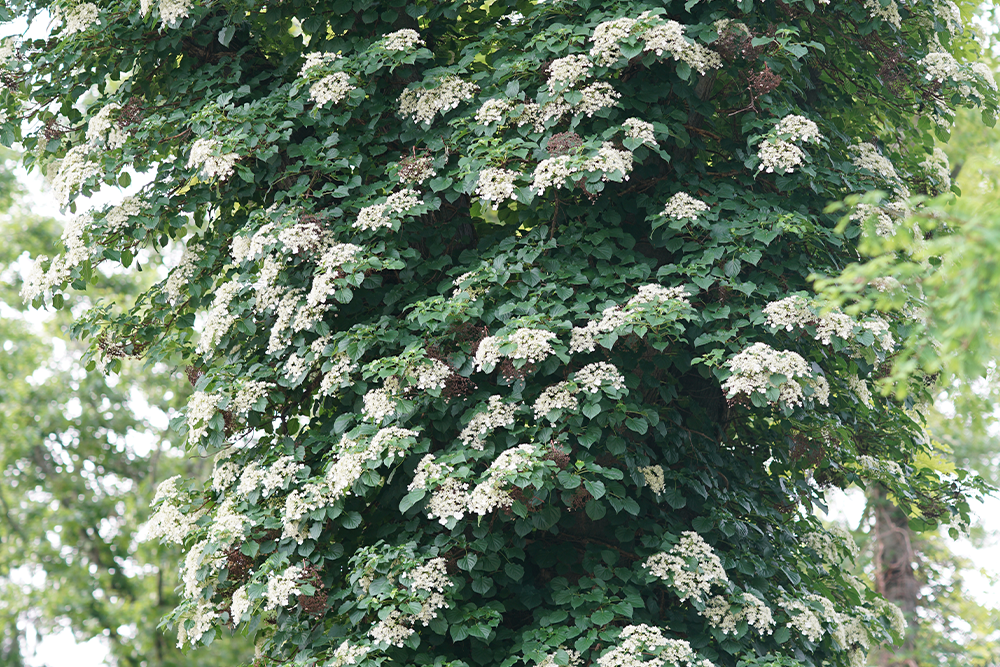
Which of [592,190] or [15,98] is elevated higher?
[15,98]

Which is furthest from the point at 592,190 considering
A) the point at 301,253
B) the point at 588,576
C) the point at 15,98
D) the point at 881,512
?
the point at 881,512

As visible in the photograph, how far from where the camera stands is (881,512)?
48.8ft

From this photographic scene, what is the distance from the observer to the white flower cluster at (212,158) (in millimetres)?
5844

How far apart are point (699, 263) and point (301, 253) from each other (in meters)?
2.50

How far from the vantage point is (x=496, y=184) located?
5.40 metres

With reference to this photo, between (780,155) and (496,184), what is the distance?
1716mm

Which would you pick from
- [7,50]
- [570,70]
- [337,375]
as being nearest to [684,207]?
[570,70]

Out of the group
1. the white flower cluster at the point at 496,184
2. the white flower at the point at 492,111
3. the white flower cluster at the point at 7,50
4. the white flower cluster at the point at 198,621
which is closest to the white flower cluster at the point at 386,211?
the white flower cluster at the point at 496,184

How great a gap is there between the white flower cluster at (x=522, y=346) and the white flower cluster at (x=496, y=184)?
0.83m

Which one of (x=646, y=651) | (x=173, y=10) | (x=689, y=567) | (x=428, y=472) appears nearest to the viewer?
(x=646, y=651)

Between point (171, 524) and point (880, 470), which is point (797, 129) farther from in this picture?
point (171, 524)

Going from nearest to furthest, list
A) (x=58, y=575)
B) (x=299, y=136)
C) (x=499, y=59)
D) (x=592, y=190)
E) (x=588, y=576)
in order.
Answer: (x=592, y=190) → (x=588, y=576) → (x=499, y=59) → (x=299, y=136) → (x=58, y=575)

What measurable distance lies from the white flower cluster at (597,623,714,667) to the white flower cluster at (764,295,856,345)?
182cm

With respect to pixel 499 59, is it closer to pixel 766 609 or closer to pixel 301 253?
pixel 301 253
